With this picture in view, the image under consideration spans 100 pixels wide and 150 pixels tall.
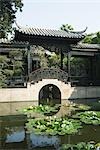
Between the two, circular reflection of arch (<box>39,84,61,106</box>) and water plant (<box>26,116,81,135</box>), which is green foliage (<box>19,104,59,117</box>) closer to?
water plant (<box>26,116,81,135</box>)

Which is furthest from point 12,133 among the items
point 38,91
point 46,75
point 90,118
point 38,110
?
point 46,75

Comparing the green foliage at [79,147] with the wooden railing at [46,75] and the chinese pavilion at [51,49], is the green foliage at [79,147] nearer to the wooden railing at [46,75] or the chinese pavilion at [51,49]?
the chinese pavilion at [51,49]

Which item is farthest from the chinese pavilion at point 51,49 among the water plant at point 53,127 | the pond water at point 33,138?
the pond water at point 33,138

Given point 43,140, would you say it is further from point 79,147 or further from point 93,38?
point 93,38

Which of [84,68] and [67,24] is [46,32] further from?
[67,24]

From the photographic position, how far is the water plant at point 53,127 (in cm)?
1316

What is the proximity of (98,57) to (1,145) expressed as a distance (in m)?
21.1

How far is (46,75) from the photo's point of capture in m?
26.2

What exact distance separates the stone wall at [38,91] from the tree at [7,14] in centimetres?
→ 619

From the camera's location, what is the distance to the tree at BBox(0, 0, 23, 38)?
2742cm

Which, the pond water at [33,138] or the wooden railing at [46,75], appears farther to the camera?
the wooden railing at [46,75]

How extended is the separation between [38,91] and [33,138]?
13.6 m

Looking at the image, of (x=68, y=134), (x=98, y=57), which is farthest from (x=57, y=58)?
(x=68, y=134)

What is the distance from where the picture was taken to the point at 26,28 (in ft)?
87.1
